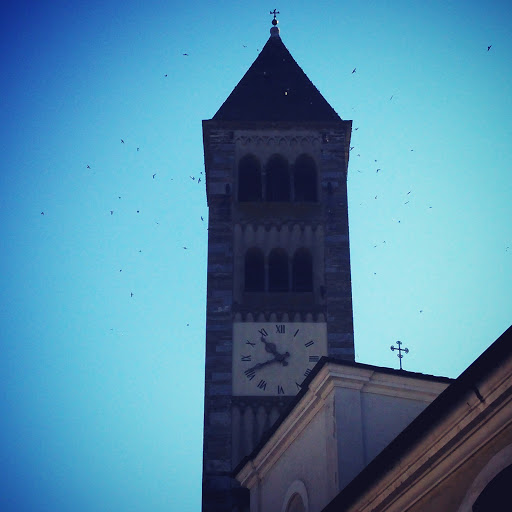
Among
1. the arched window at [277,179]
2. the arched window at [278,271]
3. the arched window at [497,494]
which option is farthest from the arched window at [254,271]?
the arched window at [497,494]

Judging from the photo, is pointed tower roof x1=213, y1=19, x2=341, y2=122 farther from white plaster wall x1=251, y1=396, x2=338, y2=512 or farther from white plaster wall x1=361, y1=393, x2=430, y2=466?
white plaster wall x1=361, y1=393, x2=430, y2=466

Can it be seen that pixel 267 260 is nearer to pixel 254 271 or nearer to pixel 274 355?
pixel 254 271

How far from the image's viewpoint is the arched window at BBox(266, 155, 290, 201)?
29120 mm

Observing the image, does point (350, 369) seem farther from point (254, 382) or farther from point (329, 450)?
point (254, 382)

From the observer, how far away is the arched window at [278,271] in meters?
27.6

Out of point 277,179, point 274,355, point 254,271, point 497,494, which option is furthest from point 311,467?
point 277,179

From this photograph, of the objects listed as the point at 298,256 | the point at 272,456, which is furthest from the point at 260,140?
the point at 272,456

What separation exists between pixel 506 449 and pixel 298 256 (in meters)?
18.5

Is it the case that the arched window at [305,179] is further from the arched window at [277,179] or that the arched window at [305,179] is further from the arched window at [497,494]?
the arched window at [497,494]

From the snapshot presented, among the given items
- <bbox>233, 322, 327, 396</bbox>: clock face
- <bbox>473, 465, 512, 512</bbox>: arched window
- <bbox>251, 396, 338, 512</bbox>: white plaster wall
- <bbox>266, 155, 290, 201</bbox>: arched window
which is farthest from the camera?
<bbox>266, 155, 290, 201</bbox>: arched window

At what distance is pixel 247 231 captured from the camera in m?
28.2

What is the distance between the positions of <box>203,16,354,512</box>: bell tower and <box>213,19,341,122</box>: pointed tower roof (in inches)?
2.4

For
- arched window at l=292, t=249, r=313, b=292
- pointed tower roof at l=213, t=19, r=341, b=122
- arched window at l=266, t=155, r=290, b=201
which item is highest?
pointed tower roof at l=213, t=19, r=341, b=122

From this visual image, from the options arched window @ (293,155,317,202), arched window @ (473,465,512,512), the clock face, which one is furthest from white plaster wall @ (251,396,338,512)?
arched window @ (293,155,317,202)
